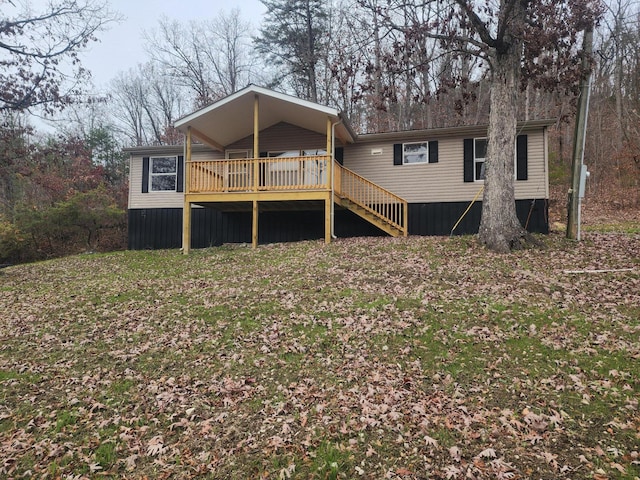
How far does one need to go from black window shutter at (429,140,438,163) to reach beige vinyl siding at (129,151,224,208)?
7.77 m

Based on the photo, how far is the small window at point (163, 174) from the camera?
15305 millimetres

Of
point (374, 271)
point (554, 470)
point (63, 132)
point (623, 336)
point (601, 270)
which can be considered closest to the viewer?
point (554, 470)

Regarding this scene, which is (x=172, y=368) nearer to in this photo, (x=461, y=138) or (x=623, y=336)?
(x=623, y=336)

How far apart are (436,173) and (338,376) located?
34.2ft

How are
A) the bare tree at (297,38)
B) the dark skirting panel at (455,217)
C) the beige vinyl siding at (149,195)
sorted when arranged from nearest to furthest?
1. the dark skirting panel at (455,217)
2. the beige vinyl siding at (149,195)
3. the bare tree at (297,38)

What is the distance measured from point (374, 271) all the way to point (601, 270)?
4362 millimetres

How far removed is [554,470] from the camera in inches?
121

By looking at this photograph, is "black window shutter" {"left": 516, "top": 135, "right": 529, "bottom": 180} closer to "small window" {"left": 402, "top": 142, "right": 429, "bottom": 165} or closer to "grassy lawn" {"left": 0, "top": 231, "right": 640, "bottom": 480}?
"small window" {"left": 402, "top": 142, "right": 429, "bottom": 165}

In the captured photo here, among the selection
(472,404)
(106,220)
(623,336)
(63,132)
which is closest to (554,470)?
(472,404)

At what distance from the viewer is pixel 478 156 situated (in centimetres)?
1329

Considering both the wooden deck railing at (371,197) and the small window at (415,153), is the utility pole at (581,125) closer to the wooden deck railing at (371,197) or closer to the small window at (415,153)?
the wooden deck railing at (371,197)

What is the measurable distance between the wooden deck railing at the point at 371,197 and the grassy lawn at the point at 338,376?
4836 millimetres

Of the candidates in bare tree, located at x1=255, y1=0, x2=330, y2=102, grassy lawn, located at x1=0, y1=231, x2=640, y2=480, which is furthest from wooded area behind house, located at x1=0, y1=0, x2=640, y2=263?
grassy lawn, located at x1=0, y1=231, x2=640, y2=480

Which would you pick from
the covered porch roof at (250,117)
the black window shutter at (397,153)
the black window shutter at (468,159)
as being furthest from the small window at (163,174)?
the black window shutter at (468,159)
